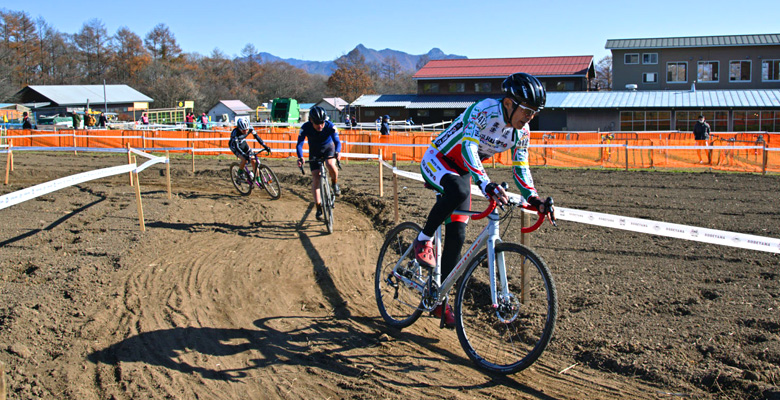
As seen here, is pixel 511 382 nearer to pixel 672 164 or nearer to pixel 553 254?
pixel 553 254

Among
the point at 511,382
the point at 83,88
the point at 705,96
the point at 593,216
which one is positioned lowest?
the point at 511,382

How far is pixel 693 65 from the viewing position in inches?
1967

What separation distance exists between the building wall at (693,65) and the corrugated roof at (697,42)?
40 centimetres

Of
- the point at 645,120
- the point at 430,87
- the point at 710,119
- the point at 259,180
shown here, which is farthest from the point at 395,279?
the point at 430,87

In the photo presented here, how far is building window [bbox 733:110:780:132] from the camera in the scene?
1591 inches

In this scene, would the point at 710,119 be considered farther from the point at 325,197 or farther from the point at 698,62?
the point at 325,197

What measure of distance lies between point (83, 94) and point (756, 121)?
72717 millimetres

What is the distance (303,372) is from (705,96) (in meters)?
46.1

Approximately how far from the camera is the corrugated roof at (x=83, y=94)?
69575 mm

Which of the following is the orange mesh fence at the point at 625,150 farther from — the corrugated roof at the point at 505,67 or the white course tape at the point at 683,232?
the corrugated roof at the point at 505,67

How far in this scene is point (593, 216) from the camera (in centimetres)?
525

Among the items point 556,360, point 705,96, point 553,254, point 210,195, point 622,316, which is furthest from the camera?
point 705,96

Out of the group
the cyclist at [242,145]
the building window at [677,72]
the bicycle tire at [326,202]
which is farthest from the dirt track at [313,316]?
the building window at [677,72]

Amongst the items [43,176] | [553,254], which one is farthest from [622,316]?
[43,176]
